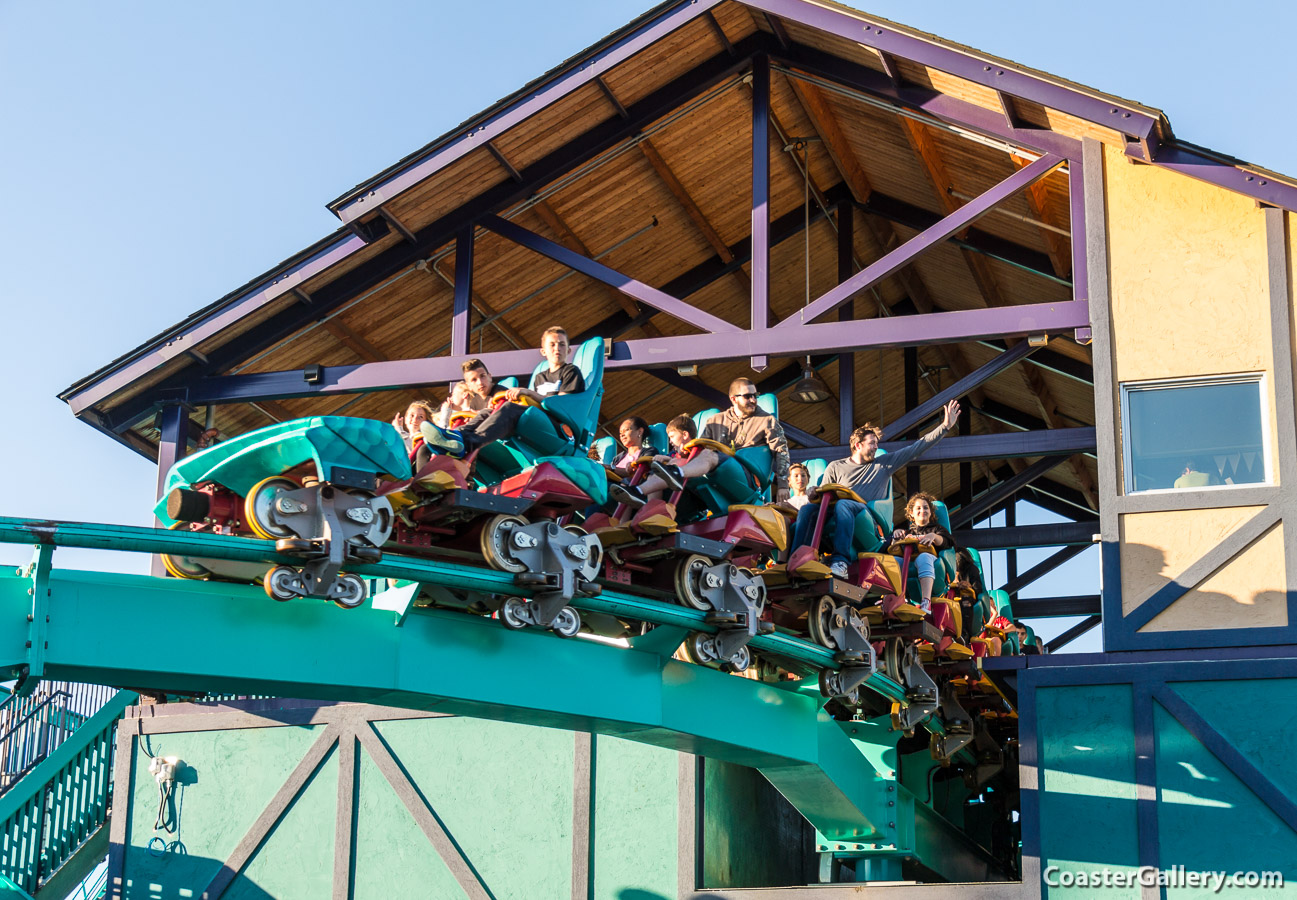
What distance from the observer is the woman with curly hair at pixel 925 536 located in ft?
37.6

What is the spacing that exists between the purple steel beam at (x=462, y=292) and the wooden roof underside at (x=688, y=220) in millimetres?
334

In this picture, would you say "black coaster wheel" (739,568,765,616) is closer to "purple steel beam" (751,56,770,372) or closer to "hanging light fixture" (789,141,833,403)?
"purple steel beam" (751,56,770,372)

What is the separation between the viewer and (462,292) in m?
14.4

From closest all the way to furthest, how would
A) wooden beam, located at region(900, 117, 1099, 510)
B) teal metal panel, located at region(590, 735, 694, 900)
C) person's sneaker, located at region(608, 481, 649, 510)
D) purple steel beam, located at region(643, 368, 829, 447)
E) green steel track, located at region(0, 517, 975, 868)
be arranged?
green steel track, located at region(0, 517, 975, 868) < person's sneaker, located at region(608, 481, 649, 510) < teal metal panel, located at region(590, 735, 694, 900) < wooden beam, located at region(900, 117, 1099, 510) < purple steel beam, located at region(643, 368, 829, 447)

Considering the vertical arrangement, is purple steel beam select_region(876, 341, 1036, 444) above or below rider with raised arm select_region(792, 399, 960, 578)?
above

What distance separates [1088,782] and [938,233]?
4.47m

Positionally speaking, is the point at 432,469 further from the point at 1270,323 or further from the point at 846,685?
the point at 1270,323

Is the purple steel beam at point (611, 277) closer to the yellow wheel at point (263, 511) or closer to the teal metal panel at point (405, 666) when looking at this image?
the teal metal panel at point (405, 666)

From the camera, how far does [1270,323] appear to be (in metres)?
12.1

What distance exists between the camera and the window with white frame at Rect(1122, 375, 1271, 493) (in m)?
12.0

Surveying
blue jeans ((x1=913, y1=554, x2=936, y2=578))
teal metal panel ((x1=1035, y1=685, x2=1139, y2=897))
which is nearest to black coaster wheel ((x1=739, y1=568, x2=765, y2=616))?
blue jeans ((x1=913, y1=554, x2=936, y2=578))

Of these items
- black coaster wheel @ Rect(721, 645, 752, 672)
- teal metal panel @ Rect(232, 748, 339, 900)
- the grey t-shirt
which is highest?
the grey t-shirt

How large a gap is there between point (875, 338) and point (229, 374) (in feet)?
19.5

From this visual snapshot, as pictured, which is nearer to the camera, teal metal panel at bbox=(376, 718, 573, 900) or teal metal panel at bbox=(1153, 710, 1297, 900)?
teal metal panel at bbox=(1153, 710, 1297, 900)
